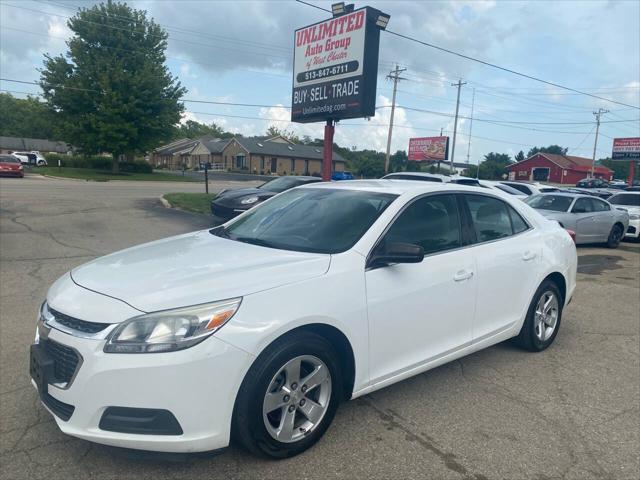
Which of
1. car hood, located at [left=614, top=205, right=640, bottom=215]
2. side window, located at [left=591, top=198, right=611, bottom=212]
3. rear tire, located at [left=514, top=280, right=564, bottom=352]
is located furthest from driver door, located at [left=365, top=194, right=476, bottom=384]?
car hood, located at [left=614, top=205, right=640, bottom=215]

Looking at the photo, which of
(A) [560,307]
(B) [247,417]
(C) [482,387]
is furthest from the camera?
(A) [560,307]

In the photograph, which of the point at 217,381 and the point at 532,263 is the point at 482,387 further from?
the point at 217,381

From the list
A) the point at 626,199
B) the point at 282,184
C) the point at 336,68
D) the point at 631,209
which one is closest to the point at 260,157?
the point at 336,68

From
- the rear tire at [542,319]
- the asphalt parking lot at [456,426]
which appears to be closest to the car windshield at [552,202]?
the asphalt parking lot at [456,426]

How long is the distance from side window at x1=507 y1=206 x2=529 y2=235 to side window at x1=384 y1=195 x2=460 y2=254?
2.83 ft

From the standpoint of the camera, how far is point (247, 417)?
108 inches

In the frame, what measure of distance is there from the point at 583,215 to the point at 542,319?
954cm

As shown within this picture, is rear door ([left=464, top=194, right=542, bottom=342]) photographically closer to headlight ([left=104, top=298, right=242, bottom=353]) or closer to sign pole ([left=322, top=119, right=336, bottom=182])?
headlight ([left=104, top=298, right=242, bottom=353])

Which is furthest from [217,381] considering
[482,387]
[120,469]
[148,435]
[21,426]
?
[482,387]

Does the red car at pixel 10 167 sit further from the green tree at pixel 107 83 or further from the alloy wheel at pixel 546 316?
the alloy wheel at pixel 546 316

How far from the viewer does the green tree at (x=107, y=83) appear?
4012cm

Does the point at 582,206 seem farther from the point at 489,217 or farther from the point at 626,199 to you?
the point at 489,217

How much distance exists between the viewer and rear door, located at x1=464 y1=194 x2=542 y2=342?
163 inches

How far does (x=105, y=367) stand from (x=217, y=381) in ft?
1.82
